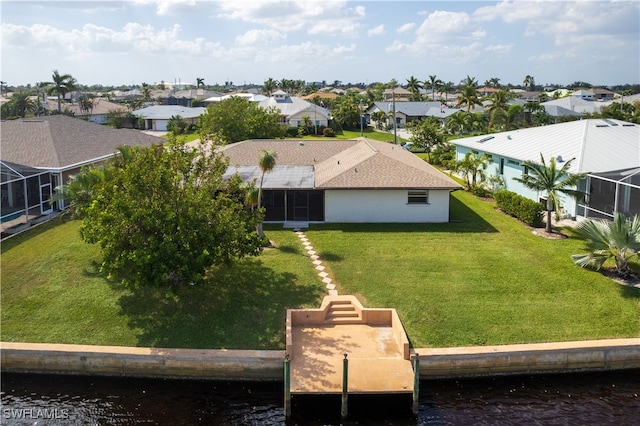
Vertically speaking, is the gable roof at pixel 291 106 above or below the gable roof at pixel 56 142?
above

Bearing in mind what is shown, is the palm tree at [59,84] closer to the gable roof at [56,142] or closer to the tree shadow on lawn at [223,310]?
the gable roof at [56,142]

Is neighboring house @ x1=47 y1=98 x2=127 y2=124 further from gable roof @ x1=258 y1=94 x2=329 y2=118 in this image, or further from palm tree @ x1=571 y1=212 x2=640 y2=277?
palm tree @ x1=571 y1=212 x2=640 y2=277

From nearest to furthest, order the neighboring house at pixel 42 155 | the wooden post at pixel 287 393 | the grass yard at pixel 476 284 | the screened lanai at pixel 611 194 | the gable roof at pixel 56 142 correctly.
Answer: the wooden post at pixel 287 393 < the grass yard at pixel 476 284 < the screened lanai at pixel 611 194 < the neighboring house at pixel 42 155 < the gable roof at pixel 56 142

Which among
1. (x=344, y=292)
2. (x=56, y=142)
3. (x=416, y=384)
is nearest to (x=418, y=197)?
(x=344, y=292)

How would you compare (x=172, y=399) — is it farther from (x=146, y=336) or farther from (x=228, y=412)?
(x=146, y=336)

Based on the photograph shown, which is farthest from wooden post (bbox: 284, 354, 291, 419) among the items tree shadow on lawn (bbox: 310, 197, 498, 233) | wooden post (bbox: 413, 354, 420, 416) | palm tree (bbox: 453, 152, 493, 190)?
palm tree (bbox: 453, 152, 493, 190)

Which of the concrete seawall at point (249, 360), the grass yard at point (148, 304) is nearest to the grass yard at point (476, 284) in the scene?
the concrete seawall at point (249, 360)
